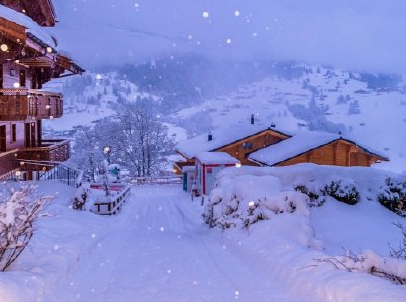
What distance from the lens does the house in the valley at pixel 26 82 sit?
741 inches

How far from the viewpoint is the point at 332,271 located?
7629mm

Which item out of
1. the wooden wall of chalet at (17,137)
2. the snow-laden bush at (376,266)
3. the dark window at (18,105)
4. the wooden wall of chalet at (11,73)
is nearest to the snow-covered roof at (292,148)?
the wooden wall of chalet at (17,137)

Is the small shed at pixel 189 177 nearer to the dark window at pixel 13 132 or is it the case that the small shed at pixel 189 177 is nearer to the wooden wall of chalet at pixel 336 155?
the wooden wall of chalet at pixel 336 155

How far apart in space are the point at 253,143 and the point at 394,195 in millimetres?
25323

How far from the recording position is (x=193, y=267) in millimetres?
9648

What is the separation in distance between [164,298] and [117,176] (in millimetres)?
32193

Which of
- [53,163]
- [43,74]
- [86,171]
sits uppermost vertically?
[43,74]

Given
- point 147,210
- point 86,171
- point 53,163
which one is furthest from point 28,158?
point 86,171

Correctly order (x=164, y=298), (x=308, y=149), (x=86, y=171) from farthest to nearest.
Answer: (x=86, y=171)
(x=308, y=149)
(x=164, y=298)

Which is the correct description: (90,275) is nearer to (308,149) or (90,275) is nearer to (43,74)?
(43,74)

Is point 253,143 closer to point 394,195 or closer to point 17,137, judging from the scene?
point 17,137

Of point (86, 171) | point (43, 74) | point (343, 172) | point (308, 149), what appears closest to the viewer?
point (343, 172)

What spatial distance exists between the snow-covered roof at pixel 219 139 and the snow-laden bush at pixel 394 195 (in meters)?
23.0

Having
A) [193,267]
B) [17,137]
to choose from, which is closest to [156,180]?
[17,137]
